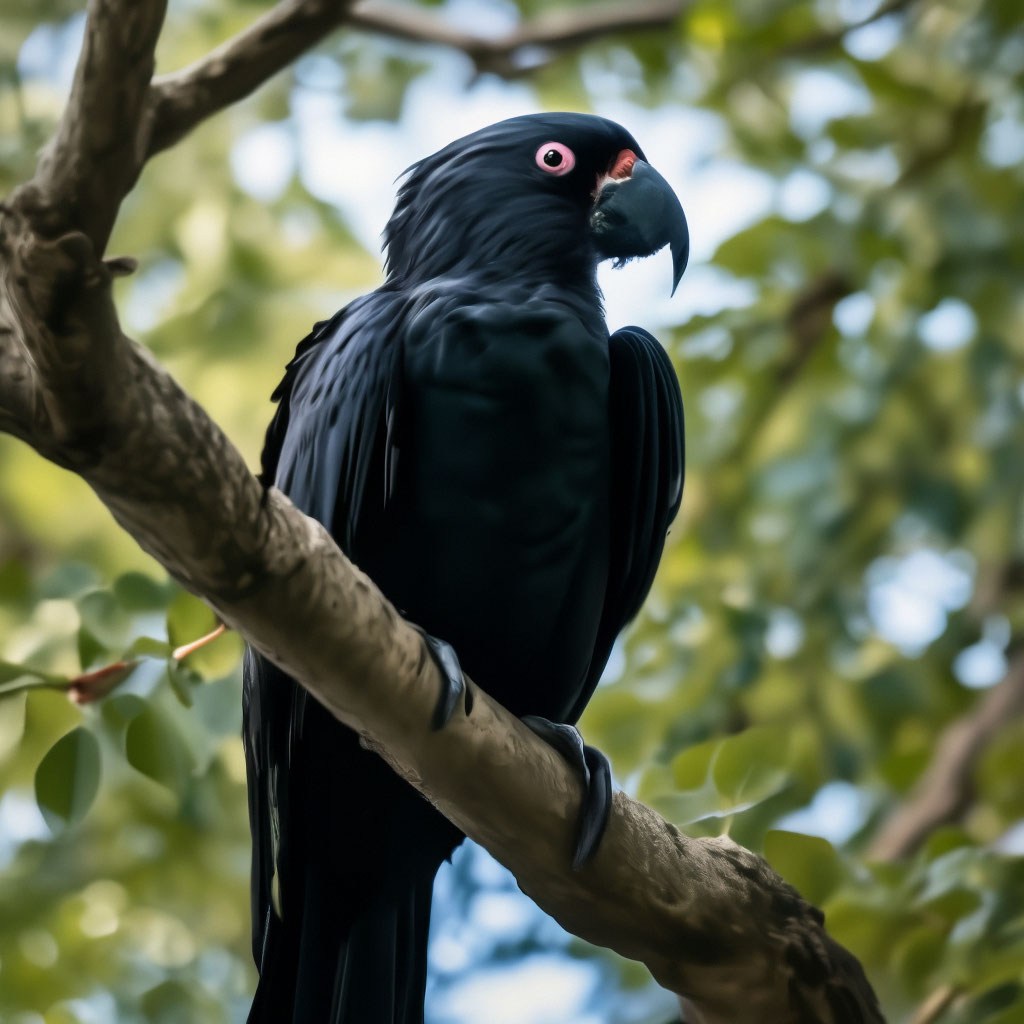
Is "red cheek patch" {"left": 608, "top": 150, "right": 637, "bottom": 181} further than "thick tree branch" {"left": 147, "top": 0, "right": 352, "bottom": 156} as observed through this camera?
Yes

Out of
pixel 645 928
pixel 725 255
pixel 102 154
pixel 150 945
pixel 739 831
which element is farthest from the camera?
pixel 725 255

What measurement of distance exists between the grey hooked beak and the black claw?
49.0 inches

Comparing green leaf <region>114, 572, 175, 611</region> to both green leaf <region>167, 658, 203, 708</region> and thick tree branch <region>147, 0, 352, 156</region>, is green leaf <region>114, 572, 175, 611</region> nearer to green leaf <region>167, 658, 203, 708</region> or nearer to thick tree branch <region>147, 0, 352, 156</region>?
green leaf <region>167, 658, 203, 708</region>

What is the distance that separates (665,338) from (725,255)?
13.6 inches

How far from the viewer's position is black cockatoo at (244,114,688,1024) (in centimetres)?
234

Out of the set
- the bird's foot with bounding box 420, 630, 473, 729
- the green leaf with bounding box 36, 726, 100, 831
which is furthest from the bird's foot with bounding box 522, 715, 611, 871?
the green leaf with bounding box 36, 726, 100, 831

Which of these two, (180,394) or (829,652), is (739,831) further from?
(829,652)

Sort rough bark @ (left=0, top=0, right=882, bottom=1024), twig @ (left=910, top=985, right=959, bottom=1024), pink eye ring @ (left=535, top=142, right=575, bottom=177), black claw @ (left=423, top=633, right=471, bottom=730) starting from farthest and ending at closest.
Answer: pink eye ring @ (left=535, top=142, right=575, bottom=177), twig @ (left=910, top=985, right=959, bottom=1024), black claw @ (left=423, top=633, right=471, bottom=730), rough bark @ (left=0, top=0, right=882, bottom=1024)

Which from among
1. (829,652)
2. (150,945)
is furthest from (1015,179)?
(150,945)

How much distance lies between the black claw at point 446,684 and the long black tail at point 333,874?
0.54m

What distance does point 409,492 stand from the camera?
2.41 m

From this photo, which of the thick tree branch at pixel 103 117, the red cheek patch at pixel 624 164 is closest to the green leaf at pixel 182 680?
the thick tree branch at pixel 103 117

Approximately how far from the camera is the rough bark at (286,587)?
1.34m

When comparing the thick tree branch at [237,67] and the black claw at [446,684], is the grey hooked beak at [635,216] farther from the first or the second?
the black claw at [446,684]
